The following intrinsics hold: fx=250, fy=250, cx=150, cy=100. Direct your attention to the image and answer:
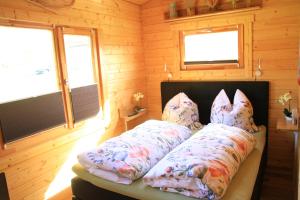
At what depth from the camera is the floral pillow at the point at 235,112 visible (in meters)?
2.95

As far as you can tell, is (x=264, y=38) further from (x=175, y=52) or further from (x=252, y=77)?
(x=175, y=52)

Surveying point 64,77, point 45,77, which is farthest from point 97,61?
point 45,77

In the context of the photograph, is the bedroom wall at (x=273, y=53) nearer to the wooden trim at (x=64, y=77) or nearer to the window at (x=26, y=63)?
the wooden trim at (x=64, y=77)

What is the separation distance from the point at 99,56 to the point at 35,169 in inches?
60.3

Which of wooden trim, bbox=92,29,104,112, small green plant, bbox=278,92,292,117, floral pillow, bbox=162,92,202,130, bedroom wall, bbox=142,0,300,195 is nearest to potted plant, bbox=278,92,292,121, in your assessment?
small green plant, bbox=278,92,292,117

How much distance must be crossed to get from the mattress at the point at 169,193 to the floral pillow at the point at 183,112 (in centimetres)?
108

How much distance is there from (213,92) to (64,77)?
6.44 feet

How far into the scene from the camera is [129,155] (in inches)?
84.0

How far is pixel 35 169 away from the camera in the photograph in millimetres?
2500

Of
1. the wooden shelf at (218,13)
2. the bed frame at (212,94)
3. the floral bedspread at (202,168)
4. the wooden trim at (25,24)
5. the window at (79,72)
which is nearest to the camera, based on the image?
the floral bedspread at (202,168)

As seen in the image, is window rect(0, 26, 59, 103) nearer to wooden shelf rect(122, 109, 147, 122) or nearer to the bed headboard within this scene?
wooden shelf rect(122, 109, 147, 122)

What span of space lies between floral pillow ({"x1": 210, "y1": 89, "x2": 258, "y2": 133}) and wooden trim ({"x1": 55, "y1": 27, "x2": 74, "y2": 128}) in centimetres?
176

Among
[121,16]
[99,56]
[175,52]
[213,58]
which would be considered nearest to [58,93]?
[99,56]

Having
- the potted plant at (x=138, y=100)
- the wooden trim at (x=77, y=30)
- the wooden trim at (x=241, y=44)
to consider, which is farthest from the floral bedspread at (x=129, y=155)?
the wooden trim at (x=241, y=44)
